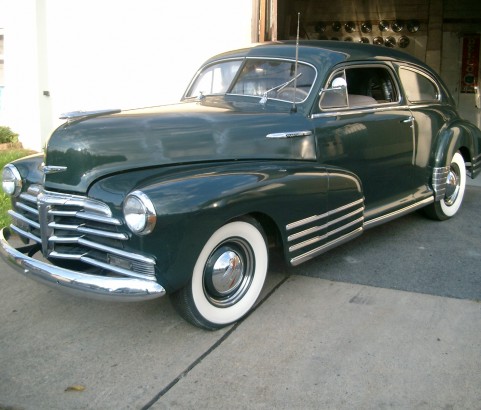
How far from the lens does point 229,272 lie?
3365 mm

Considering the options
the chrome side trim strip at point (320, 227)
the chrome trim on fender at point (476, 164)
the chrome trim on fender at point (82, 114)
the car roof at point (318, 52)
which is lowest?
the chrome side trim strip at point (320, 227)

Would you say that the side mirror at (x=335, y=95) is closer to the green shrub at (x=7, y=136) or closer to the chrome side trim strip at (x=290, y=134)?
the chrome side trim strip at (x=290, y=134)

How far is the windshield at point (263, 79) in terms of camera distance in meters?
4.16

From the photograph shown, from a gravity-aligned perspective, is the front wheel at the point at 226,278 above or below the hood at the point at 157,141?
below

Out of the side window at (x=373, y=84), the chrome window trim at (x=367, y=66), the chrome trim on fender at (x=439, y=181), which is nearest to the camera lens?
the chrome window trim at (x=367, y=66)

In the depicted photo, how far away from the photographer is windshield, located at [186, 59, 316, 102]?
416 centimetres

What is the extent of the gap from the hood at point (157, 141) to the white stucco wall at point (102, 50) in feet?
16.0

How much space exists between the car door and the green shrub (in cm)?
698

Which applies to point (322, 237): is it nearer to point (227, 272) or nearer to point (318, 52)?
point (227, 272)

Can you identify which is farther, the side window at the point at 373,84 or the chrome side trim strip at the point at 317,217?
the side window at the point at 373,84

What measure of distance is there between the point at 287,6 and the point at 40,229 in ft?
28.4

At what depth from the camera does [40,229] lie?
3295mm

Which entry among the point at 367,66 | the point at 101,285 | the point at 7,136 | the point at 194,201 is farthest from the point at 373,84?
the point at 7,136

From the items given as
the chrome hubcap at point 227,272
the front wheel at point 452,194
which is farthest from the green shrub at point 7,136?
the chrome hubcap at point 227,272
